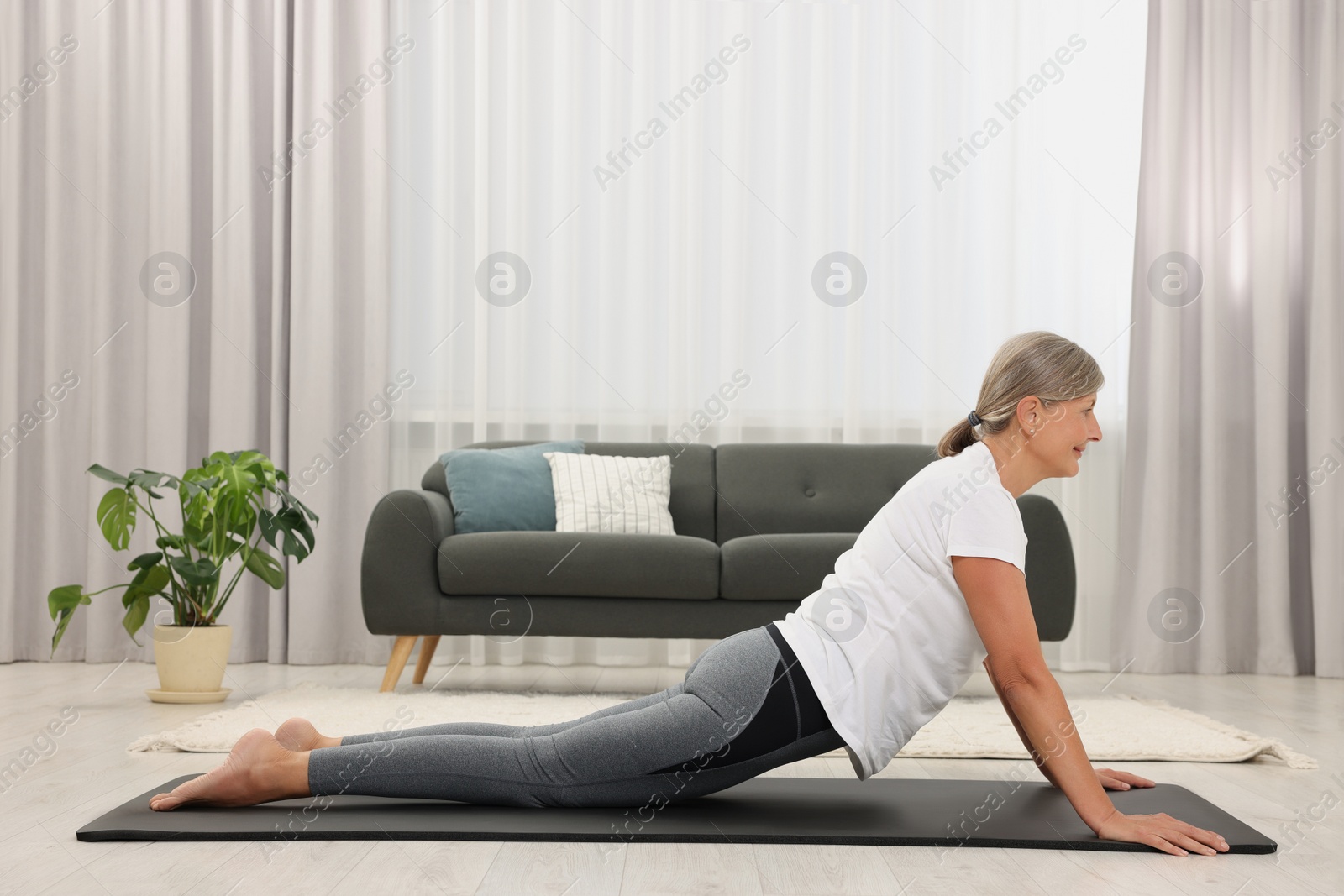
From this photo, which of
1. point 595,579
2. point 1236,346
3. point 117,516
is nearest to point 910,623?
point 595,579

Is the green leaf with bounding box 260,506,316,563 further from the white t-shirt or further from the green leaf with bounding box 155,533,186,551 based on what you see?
the white t-shirt

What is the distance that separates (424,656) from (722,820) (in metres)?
1.90

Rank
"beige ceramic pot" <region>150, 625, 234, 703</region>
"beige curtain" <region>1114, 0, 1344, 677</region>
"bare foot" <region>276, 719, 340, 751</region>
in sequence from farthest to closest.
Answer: "beige curtain" <region>1114, 0, 1344, 677</region>
"beige ceramic pot" <region>150, 625, 234, 703</region>
"bare foot" <region>276, 719, 340, 751</region>

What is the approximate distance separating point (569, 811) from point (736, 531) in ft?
6.19

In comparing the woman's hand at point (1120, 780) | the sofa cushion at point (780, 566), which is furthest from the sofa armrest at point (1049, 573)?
the woman's hand at point (1120, 780)

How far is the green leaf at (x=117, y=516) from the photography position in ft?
10.0

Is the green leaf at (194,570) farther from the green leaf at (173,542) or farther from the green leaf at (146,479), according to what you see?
the green leaf at (146,479)

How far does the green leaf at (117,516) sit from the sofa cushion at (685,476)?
0.84 meters

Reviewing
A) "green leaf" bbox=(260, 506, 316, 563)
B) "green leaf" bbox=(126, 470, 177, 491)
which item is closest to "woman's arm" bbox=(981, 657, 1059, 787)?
"green leaf" bbox=(260, 506, 316, 563)

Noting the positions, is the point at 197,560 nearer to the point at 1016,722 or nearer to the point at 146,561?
the point at 146,561

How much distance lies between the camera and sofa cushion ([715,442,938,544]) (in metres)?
3.50

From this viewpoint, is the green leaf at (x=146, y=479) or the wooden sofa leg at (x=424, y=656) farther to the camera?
the wooden sofa leg at (x=424, y=656)

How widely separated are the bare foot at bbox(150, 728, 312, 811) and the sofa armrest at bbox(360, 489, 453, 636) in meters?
1.34

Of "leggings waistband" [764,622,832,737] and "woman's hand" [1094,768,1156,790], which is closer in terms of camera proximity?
"leggings waistband" [764,622,832,737]
